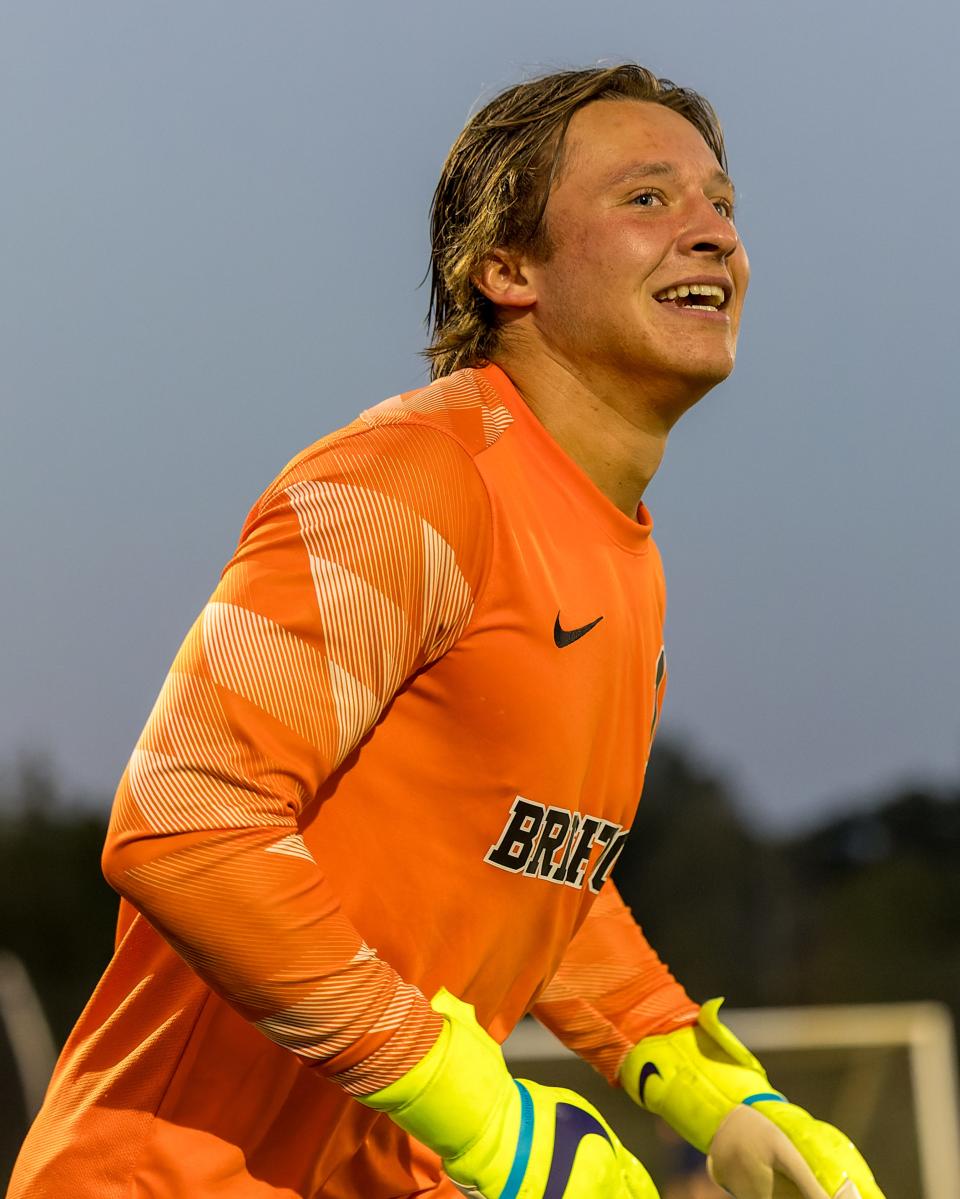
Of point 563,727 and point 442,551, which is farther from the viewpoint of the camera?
point 563,727

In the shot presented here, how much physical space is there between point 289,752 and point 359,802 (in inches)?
8.1

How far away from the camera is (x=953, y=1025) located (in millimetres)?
11508

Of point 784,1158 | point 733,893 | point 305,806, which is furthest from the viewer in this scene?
point 733,893

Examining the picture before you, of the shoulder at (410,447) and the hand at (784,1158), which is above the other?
the shoulder at (410,447)

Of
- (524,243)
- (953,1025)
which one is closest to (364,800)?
(524,243)

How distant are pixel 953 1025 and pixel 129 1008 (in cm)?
1081

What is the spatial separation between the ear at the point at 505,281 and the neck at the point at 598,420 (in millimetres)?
89

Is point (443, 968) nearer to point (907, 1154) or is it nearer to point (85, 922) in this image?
point (907, 1154)

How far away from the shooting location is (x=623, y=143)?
196cm

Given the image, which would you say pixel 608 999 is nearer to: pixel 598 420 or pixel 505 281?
pixel 598 420

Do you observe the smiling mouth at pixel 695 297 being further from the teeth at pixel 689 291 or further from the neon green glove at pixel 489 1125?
the neon green glove at pixel 489 1125

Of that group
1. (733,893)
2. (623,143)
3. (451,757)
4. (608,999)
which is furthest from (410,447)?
(733,893)

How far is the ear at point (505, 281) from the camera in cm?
198

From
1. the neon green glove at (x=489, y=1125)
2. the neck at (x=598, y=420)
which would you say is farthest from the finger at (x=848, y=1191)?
the neck at (x=598, y=420)
